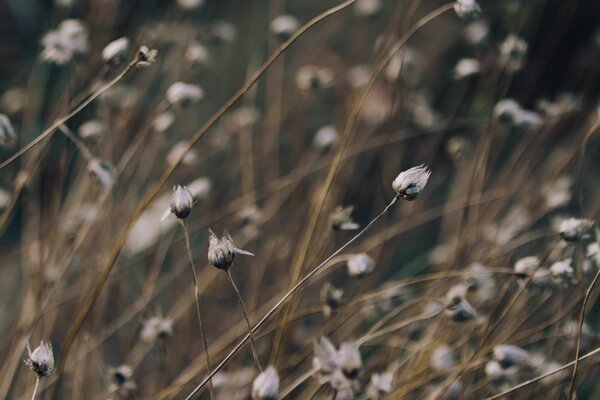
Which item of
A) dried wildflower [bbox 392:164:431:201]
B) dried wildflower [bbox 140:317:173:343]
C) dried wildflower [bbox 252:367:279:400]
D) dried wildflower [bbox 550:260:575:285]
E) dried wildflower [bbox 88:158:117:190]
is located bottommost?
dried wildflower [bbox 550:260:575:285]

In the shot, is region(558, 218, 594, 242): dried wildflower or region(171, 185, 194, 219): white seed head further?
region(558, 218, 594, 242): dried wildflower

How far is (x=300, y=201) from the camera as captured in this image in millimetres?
1387

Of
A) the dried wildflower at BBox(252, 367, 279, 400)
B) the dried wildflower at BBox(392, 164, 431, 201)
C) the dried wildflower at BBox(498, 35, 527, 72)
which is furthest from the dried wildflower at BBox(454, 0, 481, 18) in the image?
the dried wildflower at BBox(252, 367, 279, 400)

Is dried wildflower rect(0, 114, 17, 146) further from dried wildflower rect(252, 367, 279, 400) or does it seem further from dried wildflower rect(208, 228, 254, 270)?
dried wildflower rect(252, 367, 279, 400)

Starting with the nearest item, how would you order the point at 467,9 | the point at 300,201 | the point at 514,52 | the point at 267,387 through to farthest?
the point at 267,387 → the point at 467,9 → the point at 514,52 → the point at 300,201

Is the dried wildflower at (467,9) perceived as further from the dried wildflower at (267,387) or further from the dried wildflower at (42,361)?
the dried wildflower at (42,361)

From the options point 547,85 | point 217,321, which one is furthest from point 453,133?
point 217,321

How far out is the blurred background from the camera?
91 centimetres

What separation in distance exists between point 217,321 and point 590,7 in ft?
5.04

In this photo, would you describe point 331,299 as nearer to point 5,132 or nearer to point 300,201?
point 5,132

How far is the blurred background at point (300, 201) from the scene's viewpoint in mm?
907

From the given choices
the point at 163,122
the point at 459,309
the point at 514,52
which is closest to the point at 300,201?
the point at 163,122

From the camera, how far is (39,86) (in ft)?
5.46

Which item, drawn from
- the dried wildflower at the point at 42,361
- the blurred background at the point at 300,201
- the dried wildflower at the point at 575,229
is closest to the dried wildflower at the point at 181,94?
the blurred background at the point at 300,201
